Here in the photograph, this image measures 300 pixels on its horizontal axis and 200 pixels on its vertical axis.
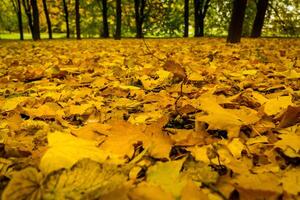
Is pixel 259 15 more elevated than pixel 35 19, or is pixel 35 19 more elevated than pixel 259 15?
pixel 259 15

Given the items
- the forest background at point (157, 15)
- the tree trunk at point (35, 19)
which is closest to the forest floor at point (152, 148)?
the tree trunk at point (35, 19)

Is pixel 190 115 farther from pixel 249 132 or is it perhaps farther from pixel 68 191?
pixel 68 191

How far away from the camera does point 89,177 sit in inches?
37.3

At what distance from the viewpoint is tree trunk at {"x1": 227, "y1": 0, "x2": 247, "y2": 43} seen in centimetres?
811

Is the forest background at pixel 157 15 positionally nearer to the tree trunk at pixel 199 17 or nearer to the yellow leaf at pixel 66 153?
the tree trunk at pixel 199 17

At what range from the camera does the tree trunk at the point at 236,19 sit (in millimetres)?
8109

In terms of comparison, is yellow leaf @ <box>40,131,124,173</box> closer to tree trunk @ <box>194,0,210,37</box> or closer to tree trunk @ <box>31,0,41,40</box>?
tree trunk @ <box>31,0,41,40</box>

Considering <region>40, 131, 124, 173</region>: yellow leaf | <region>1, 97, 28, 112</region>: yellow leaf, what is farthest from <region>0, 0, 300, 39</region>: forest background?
<region>40, 131, 124, 173</region>: yellow leaf

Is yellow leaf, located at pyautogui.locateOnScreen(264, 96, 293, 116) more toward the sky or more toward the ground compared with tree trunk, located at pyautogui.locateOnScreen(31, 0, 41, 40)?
more toward the ground

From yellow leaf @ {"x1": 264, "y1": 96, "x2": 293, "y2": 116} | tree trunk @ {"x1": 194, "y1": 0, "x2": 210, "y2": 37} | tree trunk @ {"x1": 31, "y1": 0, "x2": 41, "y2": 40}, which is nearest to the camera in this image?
yellow leaf @ {"x1": 264, "y1": 96, "x2": 293, "y2": 116}

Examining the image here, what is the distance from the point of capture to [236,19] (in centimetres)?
836

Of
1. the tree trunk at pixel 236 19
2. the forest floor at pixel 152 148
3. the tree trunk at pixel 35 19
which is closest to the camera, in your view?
the forest floor at pixel 152 148

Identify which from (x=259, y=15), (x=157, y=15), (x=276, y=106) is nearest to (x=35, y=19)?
(x=259, y=15)

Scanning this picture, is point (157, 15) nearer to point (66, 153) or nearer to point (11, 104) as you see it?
point (11, 104)
